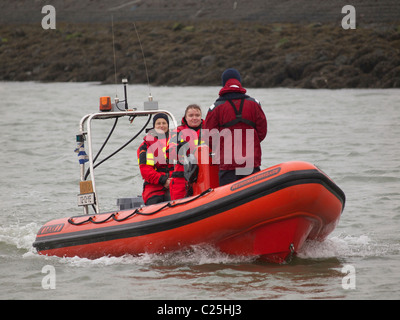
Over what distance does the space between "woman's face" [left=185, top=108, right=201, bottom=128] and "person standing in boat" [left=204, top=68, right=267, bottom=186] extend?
26cm

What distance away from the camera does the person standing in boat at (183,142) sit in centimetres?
598

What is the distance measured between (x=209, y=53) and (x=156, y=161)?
21499 millimetres

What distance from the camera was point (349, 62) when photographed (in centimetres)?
2259

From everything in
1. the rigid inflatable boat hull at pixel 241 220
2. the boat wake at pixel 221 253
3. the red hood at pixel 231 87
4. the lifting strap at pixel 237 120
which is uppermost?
the red hood at pixel 231 87

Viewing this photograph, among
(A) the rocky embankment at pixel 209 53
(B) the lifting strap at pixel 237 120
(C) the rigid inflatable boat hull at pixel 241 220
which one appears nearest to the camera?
(C) the rigid inflatable boat hull at pixel 241 220

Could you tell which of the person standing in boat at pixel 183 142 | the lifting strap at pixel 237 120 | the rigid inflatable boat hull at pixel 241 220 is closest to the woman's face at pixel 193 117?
the person standing in boat at pixel 183 142

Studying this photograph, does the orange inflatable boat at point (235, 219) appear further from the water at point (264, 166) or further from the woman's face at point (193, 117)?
the woman's face at point (193, 117)

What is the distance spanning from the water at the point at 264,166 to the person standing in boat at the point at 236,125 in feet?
2.47

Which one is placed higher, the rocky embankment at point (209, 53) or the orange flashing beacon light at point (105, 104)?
the rocky embankment at point (209, 53)

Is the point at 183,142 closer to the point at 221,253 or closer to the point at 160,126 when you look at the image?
the point at 160,126

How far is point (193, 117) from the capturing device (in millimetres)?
5953

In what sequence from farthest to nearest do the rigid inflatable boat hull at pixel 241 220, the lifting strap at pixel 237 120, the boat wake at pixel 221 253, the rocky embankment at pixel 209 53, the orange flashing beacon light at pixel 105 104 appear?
the rocky embankment at pixel 209 53 → the orange flashing beacon light at pixel 105 104 → the boat wake at pixel 221 253 → the lifting strap at pixel 237 120 → the rigid inflatable boat hull at pixel 241 220

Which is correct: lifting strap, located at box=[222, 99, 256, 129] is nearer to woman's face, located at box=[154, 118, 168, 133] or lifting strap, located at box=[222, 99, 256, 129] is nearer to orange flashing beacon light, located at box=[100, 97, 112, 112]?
woman's face, located at box=[154, 118, 168, 133]

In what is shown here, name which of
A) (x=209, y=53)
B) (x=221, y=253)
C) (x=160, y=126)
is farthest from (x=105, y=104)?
(x=209, y=53)
